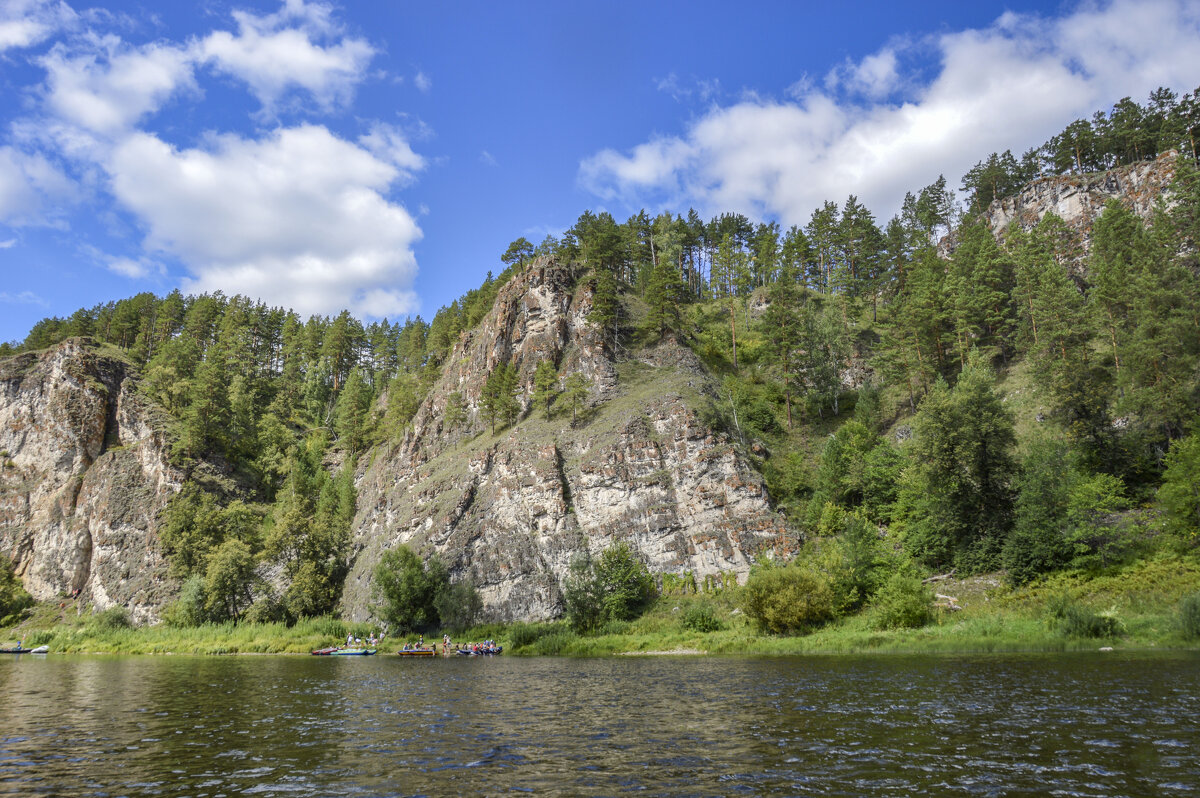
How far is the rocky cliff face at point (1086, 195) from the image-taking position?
331 feet

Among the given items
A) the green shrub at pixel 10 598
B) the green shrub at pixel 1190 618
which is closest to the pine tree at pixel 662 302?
the green shrub at pixel 1190 618

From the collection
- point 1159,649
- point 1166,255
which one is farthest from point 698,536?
point 1166,255

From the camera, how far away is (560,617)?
72.8 meters

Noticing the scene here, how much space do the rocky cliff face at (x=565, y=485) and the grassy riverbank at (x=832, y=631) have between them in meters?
7.09

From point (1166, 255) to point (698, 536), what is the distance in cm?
6058

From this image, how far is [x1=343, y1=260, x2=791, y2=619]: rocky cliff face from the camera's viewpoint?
7456 centimetres

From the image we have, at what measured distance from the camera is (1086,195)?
109 meters

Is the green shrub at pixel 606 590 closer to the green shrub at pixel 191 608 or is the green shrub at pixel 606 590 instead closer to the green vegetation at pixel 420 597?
the green vegetation at pixel 420 597

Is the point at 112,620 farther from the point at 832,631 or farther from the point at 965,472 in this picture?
the point at 965,472

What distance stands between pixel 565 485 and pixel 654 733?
203ft

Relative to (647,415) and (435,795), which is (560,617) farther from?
(435,795)

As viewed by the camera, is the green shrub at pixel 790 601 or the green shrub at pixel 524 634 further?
the green shrub at pixel 524 634

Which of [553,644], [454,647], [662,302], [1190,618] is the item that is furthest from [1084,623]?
[662,302]

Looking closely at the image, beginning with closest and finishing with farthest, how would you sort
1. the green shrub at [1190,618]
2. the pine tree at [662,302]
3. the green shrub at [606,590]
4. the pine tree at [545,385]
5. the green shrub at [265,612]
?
1. the green shrub at [1190,618]
2. the green shrub at [606,590]
3. the green shrub at [265,612]
4. the pine tree at [545,385]
5. the pine tree at [662,302]
